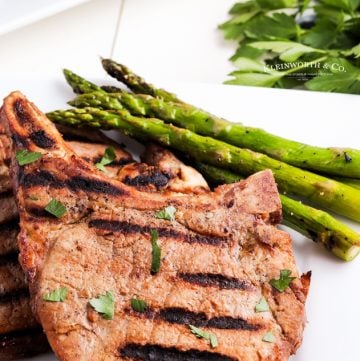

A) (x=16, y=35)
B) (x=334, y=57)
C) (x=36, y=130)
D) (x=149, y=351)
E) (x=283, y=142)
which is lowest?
(x=149, y=351)

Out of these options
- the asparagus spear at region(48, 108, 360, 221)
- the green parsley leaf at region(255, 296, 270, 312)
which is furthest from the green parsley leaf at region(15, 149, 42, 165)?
the green parsley leaf at region(255, 296, 270, 312)

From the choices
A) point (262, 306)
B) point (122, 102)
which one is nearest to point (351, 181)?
point (262, 306)

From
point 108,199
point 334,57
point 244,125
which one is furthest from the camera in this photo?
point 334,57

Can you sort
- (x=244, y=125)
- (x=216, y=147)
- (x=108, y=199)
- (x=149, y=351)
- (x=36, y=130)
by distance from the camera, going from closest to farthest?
1. (x=149, y=351)
2. (x=108, y=199)
3. (x=36, y=130)
4. (x=216, y=147)
5. (x=244, y=125)

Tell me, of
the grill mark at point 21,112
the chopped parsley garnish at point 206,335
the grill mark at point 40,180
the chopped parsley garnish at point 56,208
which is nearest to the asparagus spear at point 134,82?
the grill mark at point 21,112

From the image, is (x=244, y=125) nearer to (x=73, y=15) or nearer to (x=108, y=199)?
(x=108, y=199)

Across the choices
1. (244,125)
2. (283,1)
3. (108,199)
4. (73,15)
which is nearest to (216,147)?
(244,125)

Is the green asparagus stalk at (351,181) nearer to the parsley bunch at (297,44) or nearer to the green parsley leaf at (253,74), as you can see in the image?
the parsley bunch at (297,44)

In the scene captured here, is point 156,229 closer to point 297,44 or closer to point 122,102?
point 122,102
